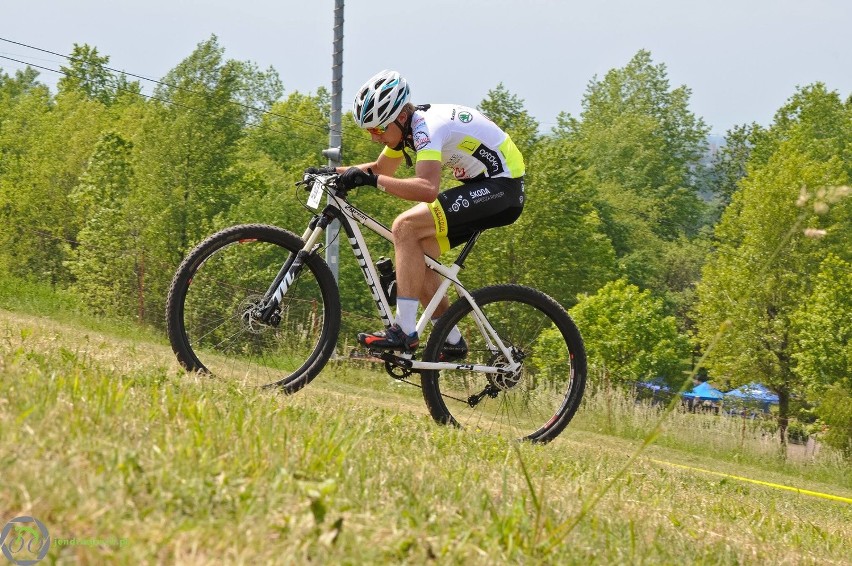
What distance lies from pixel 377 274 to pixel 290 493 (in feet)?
12.6

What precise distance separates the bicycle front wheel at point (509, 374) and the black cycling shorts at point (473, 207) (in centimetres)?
43

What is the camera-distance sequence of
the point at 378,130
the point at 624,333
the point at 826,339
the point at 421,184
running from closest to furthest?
the point at 421,184, the point at 378,130, the point at 826,339, the point at 624,333

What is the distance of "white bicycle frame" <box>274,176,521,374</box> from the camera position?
21.7 feet

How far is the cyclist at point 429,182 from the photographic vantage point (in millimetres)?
6484

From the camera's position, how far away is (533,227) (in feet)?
133

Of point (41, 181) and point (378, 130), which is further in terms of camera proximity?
point (41, 181)

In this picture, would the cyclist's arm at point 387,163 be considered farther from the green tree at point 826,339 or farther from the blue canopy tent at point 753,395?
the blue canopy tent at point 753,395

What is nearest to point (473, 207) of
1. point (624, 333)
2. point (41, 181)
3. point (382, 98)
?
point (382, 98)

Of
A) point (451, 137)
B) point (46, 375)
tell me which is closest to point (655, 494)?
point (451, 137)

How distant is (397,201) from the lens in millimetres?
54594

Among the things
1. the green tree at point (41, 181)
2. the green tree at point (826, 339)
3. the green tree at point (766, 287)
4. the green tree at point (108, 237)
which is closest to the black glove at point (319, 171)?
the green tree at point (108, 237)

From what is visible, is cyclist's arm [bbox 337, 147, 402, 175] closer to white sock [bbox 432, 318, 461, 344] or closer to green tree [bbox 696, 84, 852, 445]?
white sock [bbox 432, 318, 461, 344]

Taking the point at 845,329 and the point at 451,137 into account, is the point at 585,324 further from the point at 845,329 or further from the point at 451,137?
the point at 451,137

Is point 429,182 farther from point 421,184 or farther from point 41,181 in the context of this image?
Answer: point 41,181
